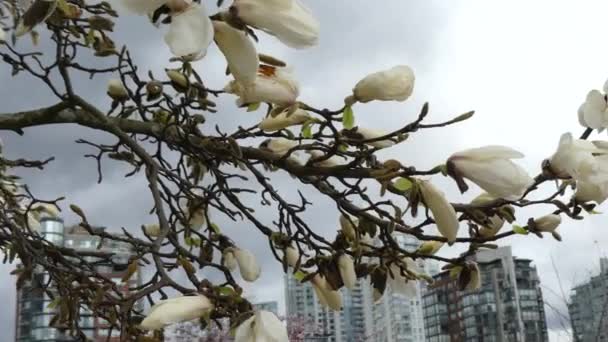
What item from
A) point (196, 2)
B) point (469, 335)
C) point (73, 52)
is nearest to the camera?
point (196, 2)

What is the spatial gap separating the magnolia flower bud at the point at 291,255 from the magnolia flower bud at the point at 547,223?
28 cm

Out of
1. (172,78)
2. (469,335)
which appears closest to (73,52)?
(172,78)

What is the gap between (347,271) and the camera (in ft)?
2.82

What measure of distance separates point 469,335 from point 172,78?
32.7 meters

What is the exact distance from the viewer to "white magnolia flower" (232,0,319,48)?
60cm

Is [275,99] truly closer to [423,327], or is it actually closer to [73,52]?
[73,52]

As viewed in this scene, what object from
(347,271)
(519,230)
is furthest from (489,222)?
(347,271)

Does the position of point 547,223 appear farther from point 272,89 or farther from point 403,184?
point 272,89

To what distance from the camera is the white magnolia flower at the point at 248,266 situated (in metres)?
0.96

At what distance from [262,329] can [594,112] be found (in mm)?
406

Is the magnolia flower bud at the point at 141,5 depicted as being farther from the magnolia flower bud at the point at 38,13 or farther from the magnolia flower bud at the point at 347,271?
the magnolia flower bud at the point at 347,271

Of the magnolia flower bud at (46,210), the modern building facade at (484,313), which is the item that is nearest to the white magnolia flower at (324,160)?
the magnolia flower bud at (46,210)

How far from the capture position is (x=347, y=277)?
0.86 m

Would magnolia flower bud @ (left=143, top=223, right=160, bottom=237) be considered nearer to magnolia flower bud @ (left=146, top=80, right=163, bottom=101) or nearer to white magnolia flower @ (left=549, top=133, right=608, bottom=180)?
magnolia flower bud @ (left=146, top=80, right=163, bottom=101)
